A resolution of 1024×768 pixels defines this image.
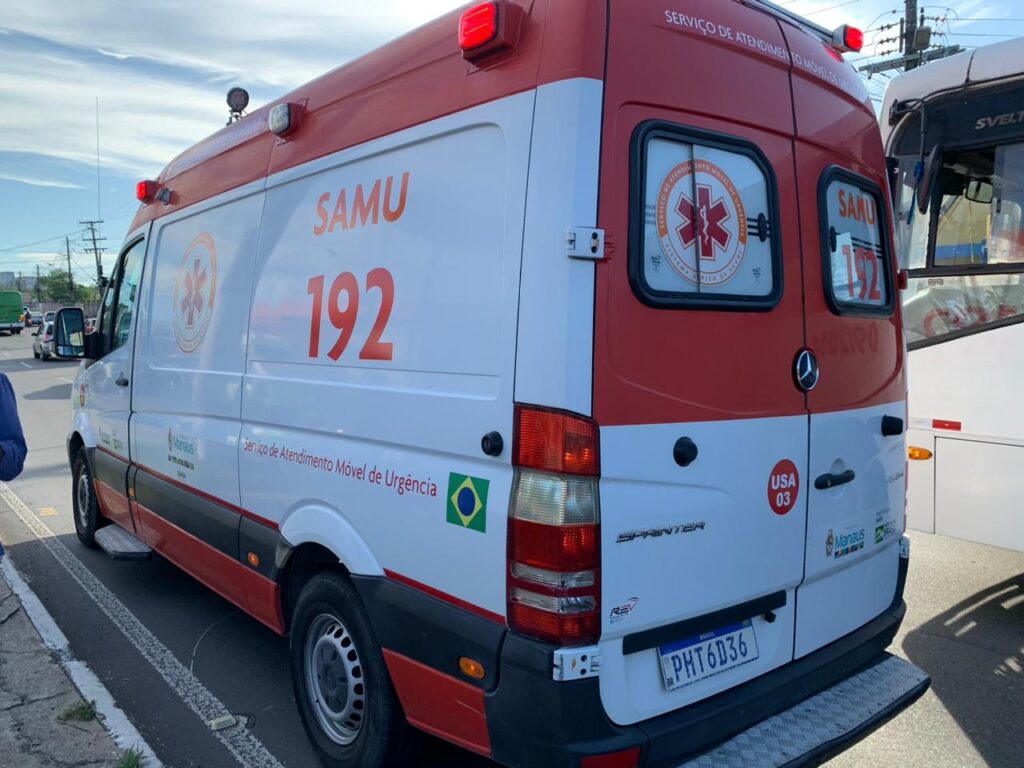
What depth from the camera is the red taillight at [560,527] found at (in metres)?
2.21

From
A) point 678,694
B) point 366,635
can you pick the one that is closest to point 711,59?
point 678,694

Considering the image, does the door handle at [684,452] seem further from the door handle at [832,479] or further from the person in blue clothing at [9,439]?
the person in blue clothing at [9,439]

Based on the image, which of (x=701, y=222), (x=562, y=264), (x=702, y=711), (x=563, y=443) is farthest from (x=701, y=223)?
(x=702, y=711)

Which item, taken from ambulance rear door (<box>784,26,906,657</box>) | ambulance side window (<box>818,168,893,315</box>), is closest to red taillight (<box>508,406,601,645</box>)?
ambulance rear door (<box>784,26,906,657</box>)

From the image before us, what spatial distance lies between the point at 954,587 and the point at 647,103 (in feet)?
Result: 14.5

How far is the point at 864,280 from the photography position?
3295 millimetres

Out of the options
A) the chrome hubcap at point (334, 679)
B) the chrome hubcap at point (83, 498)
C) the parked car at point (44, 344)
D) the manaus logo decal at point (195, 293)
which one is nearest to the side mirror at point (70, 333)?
the chrome hubcap at point (83, 498)

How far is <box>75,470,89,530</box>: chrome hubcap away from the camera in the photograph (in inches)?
246

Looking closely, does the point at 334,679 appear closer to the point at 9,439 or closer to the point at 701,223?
the point at 9,439

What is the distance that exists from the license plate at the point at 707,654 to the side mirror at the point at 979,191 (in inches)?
142

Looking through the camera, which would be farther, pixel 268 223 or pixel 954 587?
pixel 954 587

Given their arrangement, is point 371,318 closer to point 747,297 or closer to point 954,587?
point 747,297

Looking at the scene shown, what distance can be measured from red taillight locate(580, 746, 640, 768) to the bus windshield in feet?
12.0

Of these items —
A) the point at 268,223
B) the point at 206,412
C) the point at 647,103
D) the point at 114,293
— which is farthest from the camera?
the point at 114,293
